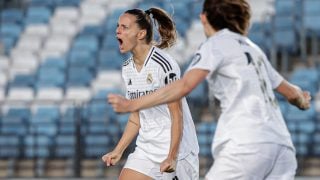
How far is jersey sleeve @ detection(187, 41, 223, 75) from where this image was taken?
15.3ft

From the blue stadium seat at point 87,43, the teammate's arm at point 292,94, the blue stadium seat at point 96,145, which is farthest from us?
the blue stadium seat at point 87,43

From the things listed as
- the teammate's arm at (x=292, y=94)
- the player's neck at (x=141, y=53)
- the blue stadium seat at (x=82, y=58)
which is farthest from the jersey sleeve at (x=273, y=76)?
the blue stadium seat at (x=82, y=58)

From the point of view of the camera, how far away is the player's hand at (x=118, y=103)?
4652mm

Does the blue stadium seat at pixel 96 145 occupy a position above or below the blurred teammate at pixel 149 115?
below

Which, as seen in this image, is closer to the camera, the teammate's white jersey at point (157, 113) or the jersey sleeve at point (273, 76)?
the jersey sleeve at point (273, 76)

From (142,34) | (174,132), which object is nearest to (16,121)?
(142,34)

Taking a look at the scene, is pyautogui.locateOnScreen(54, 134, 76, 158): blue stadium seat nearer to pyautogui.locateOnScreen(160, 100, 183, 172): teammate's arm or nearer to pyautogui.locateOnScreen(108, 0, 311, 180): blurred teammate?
pyautogui.locateOnScreen(160, 100, 183, 172): teammate's arm

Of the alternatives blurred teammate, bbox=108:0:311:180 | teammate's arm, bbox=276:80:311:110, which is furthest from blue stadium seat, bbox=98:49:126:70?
blurred teammate, bbox=108:0:311:180

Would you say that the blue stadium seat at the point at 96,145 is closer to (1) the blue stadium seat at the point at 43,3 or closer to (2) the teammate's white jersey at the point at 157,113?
(1) the blue stadium seat at the point at 43,3

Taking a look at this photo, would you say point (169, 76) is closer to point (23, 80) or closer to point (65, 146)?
point (65, 146)

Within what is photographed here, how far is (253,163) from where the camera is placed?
464cm

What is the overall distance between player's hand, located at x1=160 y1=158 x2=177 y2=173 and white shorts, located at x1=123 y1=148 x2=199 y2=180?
0.38 m

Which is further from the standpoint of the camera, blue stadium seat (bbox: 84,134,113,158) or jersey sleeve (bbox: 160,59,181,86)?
blue stadium seat (bbox: 84,134,113,158)

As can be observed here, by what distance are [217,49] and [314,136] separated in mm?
9015
